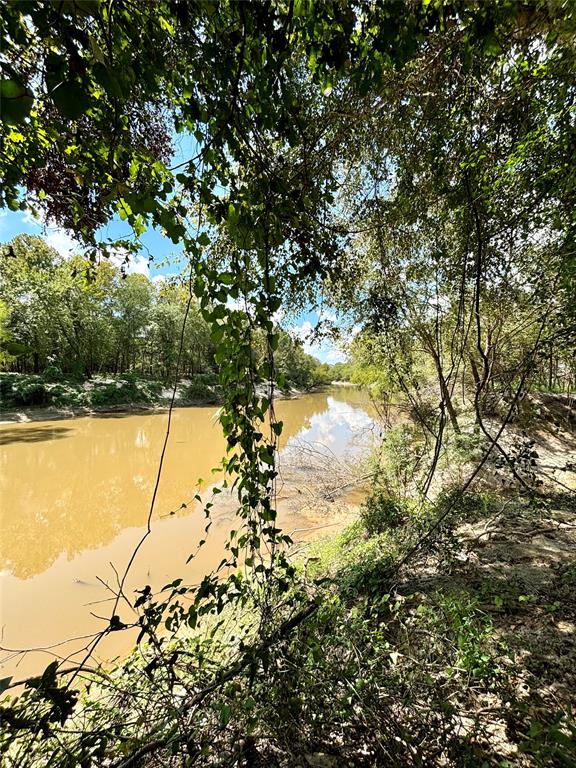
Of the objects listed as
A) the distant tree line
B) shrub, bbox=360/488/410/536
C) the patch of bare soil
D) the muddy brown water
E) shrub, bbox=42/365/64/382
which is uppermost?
the distant tree line

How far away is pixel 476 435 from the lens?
4.99m

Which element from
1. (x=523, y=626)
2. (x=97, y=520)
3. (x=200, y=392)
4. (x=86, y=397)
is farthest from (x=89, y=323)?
(x=523, y=626)

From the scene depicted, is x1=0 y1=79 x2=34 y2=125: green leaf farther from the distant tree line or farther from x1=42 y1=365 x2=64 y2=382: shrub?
x1=42 y1=365 x2=64 y2=382: shrub

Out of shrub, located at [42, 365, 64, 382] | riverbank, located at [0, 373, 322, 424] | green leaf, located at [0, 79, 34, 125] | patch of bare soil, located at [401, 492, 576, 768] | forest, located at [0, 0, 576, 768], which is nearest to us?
green leaf, located at [0, 79, 34, 125]

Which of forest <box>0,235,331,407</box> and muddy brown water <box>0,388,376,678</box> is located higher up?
forest <box>0,235,331,407</box>

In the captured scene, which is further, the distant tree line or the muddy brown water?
the distant tree line

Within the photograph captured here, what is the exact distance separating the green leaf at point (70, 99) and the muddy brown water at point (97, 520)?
2.54 feet

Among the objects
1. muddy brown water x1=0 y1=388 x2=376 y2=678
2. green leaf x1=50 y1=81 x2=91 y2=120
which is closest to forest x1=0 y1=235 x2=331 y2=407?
muddy brown water x1=0 y1=388 x2=376 y2=678

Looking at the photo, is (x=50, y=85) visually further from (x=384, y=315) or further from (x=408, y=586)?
(x=384, y=315)

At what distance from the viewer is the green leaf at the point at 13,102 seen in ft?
1.64

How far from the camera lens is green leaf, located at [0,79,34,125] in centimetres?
50

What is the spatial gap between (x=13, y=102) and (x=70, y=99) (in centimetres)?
11

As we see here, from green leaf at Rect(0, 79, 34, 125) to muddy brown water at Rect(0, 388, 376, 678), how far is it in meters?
0.76

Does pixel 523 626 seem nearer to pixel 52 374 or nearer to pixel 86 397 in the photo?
pixel 86 397
